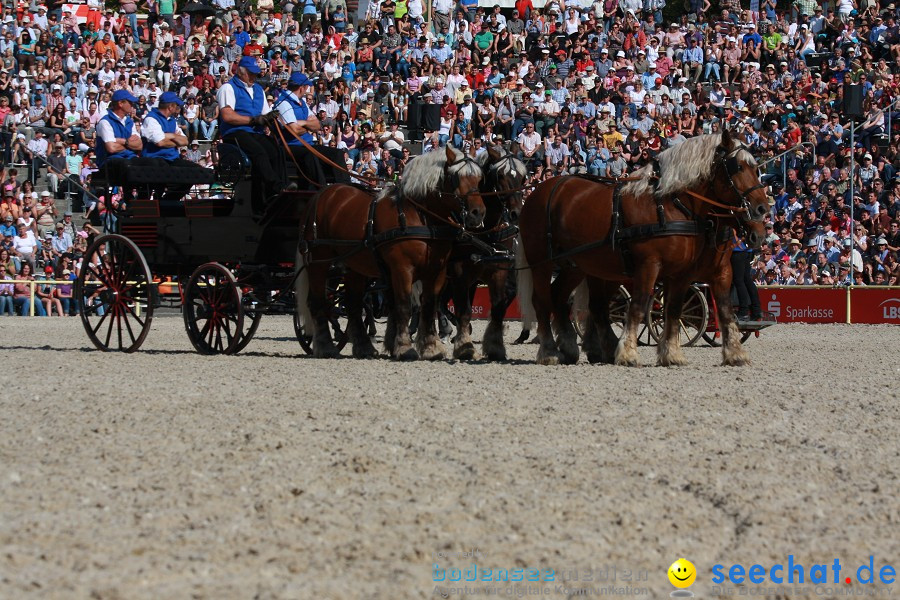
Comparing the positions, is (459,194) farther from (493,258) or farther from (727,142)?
(727,142)

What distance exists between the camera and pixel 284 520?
17.8 ft

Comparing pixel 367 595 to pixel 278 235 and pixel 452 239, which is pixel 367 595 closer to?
pixel 452 239

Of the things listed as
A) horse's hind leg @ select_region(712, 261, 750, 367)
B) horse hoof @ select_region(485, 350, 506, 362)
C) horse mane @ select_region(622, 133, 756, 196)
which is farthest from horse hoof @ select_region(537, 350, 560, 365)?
horse mane @ select_region(622, 133, 756, 196)

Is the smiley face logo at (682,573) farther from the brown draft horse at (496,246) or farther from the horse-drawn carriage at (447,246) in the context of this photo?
the brown draft horse at (496,246)

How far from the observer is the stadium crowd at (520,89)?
24297 mm

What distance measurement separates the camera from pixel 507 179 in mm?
12719

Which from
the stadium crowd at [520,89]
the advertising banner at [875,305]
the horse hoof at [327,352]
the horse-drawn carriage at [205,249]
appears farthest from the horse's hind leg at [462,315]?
the advertising banner at [875,305]

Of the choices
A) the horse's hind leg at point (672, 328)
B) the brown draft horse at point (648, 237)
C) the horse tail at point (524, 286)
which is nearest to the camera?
the brown draft horse at point (648, 237)

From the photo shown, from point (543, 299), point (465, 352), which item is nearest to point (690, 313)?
point (543, 299)

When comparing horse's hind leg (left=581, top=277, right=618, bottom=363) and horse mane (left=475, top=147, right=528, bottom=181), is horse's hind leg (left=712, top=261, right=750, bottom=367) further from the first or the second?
horse mane (left=475, top=147, right=528, bottom=181)

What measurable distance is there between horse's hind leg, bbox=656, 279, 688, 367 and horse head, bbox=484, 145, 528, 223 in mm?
1558

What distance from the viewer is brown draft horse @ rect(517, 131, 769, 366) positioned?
38.7 feet

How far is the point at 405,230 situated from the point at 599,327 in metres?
2.02

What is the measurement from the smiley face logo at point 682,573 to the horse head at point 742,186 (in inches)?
285
